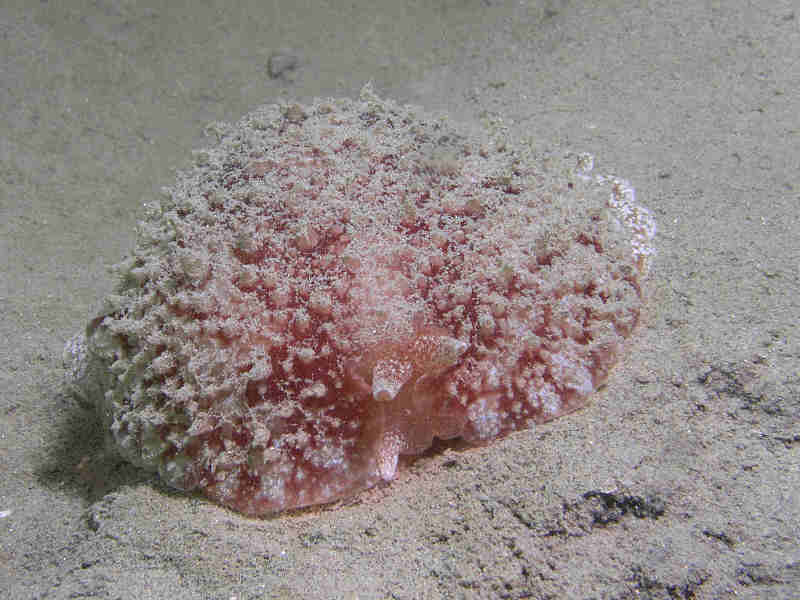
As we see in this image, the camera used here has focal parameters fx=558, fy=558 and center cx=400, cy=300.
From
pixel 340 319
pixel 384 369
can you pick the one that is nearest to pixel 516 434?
pixel 384 369

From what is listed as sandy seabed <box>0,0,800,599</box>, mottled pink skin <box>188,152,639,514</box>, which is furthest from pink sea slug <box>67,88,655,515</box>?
sandy seabed <box>0,0,800,599</box>

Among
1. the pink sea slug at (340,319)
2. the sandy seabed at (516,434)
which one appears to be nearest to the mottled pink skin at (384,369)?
the pink sea slug at (340,319)

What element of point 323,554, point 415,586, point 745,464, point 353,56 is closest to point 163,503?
point 323,554

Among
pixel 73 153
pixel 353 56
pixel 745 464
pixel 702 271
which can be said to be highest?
pixel 353 56

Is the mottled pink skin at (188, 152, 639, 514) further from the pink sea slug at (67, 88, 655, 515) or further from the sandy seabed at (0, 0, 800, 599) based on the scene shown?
the sandy seabed at (0, 0, 800, 599)

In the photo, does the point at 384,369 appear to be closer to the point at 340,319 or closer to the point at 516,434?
the point at 340,319

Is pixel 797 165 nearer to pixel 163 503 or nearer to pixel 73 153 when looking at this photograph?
pixel 163 503
